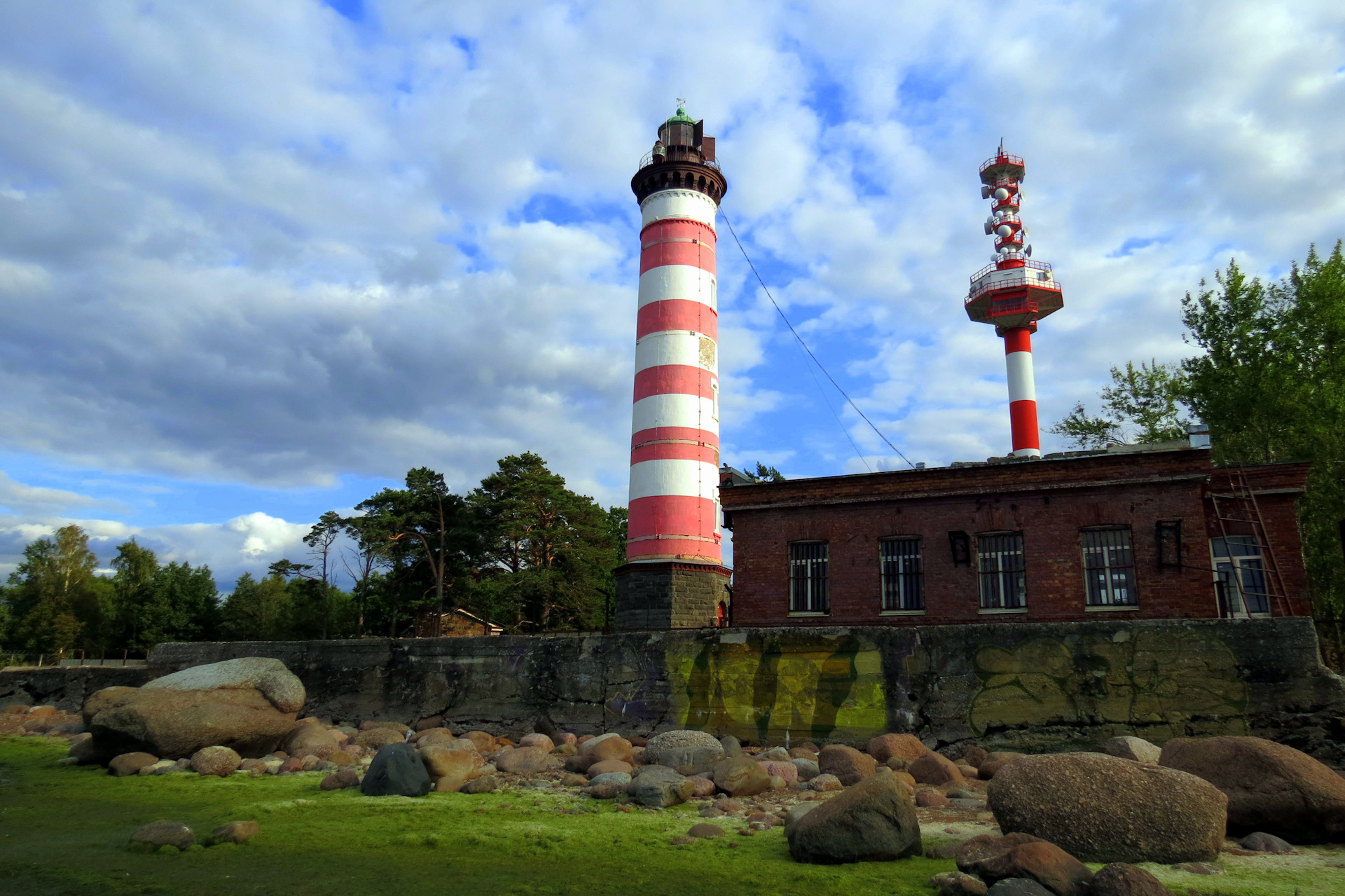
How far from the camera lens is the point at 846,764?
10.0m

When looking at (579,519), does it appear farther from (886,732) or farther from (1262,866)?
(1262,866)

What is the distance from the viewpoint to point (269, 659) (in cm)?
1416

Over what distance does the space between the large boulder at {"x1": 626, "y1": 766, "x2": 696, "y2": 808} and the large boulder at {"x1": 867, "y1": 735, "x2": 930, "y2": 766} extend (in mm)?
2922

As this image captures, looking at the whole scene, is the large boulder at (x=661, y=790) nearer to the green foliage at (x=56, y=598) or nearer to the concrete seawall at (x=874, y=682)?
the concrete seawall at (x=874, y=682)

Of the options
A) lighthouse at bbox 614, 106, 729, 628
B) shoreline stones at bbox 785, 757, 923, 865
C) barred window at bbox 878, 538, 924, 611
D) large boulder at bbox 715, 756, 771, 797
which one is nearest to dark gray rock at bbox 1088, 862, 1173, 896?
shoreline stones at bbox 785, 757, 923, 865

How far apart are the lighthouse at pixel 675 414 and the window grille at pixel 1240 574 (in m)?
13.1

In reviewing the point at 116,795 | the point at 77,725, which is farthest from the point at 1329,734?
the point at 77,725

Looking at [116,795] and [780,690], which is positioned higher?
[780,690]

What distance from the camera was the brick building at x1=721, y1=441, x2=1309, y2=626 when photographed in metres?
17.1

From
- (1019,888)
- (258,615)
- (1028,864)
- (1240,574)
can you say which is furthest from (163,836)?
(258,615)

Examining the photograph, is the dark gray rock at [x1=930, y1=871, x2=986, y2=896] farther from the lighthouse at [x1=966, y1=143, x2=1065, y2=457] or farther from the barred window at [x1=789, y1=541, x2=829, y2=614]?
the lighthouse at [x1=966, y1=143, x2=1065, y2=457]

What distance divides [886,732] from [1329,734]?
5.16m

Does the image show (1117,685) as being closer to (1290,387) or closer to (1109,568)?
(1109,568)

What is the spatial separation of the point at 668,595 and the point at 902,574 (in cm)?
776
